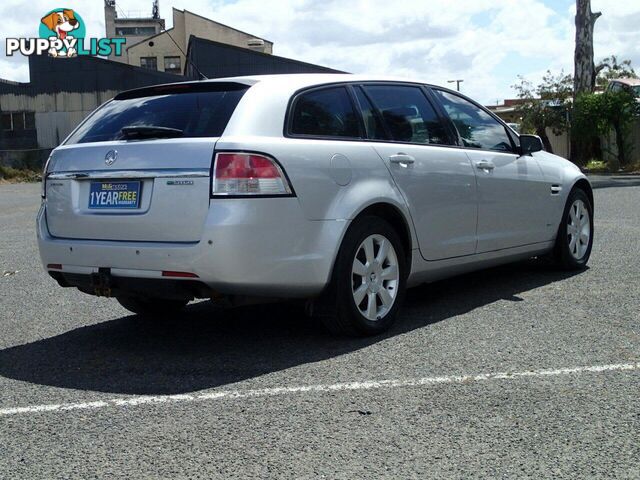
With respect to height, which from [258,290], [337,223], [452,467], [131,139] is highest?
[131,139]

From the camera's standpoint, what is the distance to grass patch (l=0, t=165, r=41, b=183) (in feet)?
124

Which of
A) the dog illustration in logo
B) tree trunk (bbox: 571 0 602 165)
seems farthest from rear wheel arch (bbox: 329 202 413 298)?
the dog illustration in logo

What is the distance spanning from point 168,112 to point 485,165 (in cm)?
253

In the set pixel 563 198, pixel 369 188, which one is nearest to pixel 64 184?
pixel 369 188

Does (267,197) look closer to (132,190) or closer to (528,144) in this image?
(132,190)

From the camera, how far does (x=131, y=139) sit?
17.7 feet

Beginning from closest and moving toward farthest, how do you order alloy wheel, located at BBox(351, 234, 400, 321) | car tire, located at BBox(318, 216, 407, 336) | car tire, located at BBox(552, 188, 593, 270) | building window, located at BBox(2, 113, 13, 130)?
car tire, located at BBox(318, 216, 407, 336), alloy wheel, located at BBox(351, 234, 400, 321), car tire, located at BBox(552, 188, 593, 270), building window, located at BBox(2, 113, 13, 130)

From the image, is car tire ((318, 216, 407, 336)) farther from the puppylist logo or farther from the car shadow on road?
the puppylist logo

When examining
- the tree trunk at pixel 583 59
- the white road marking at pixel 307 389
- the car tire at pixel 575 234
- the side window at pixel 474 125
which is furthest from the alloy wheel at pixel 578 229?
the tree trunk at pixel 583 59

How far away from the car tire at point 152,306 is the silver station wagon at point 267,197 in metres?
0.01

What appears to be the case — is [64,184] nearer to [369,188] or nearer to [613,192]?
[369,188]

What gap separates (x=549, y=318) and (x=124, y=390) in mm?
2938

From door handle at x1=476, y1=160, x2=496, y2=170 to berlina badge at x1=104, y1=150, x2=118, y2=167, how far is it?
274 cm

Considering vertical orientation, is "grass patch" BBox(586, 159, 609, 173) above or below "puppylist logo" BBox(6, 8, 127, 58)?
below
